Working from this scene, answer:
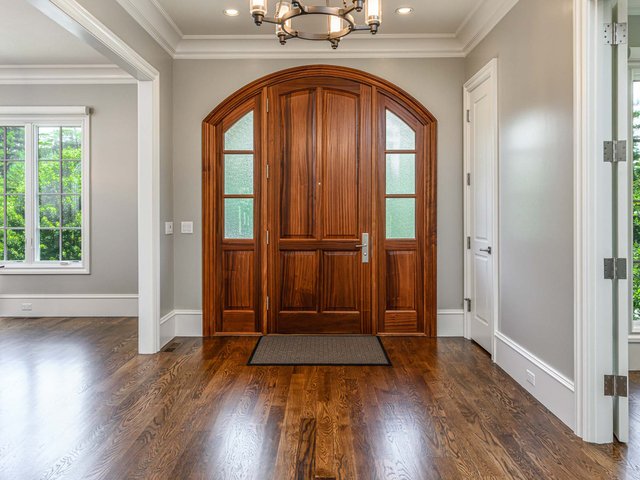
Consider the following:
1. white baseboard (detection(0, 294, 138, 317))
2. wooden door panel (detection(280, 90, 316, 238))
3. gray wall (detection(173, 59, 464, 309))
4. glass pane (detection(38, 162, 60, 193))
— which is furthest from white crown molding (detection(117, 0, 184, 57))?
white baseboard (detection(0, 294, 138, 317))

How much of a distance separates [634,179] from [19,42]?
5.94 m

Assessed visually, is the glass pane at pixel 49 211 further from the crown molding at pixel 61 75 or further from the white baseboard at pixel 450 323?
the white baseboard at pixel 450 323

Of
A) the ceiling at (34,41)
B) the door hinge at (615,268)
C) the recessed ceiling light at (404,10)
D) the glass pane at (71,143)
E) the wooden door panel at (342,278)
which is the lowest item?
the wooden door panel at (342,278)

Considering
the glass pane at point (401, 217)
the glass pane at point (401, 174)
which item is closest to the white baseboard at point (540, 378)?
the glass pane at point (401, 217)

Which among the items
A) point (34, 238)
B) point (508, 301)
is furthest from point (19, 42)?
point (508, 301)

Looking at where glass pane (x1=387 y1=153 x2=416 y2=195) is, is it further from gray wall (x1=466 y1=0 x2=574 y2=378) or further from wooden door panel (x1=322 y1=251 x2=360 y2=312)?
gray wall (x1=466 y1=0 x2=574 y2=378)

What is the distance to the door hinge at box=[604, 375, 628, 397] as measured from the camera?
2.32 m

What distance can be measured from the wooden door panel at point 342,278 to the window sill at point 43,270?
120 inches

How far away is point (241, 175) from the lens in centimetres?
458

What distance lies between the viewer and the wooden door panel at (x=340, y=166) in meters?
4.55

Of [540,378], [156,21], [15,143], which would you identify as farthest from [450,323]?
[15,143]

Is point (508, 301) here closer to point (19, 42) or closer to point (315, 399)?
point (315, 399)

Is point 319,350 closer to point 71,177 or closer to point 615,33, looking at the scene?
point 615,33

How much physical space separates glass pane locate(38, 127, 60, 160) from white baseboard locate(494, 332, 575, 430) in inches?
215
